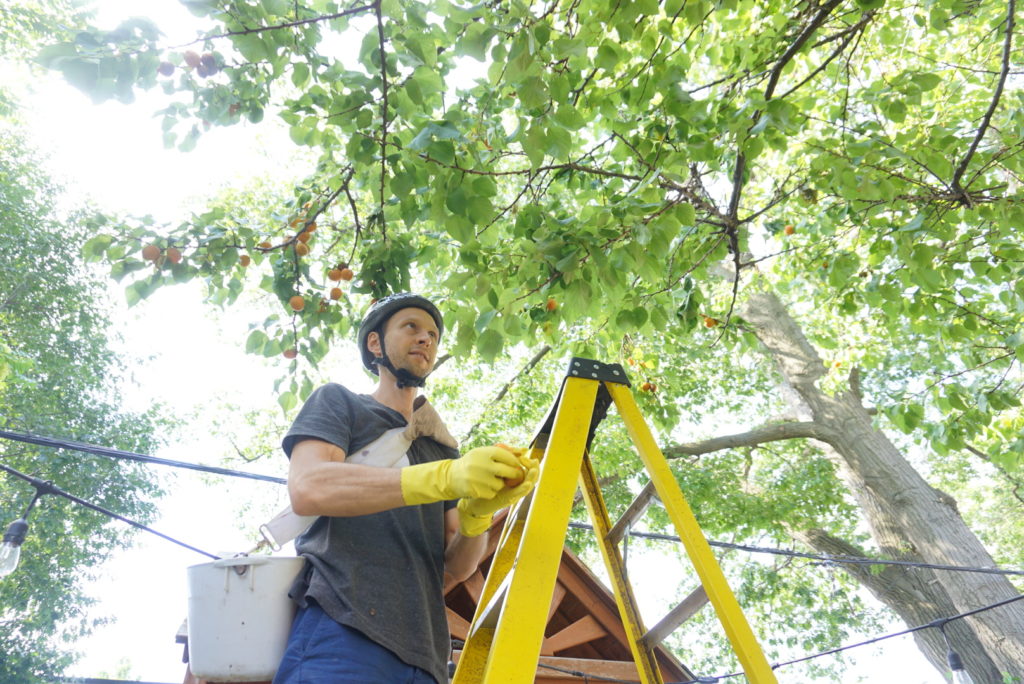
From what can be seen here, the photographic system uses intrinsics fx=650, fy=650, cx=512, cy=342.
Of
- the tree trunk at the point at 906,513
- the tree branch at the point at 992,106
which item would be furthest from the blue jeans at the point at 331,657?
the tree trunk at the point at 906,513

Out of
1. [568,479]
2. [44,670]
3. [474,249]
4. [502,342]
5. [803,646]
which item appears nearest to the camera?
[568,479]

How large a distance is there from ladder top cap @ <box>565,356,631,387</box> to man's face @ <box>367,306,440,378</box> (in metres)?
0.52

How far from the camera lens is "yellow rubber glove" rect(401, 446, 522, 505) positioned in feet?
5.01

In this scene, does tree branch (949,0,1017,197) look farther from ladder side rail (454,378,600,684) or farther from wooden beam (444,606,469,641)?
wooden beam (444,606,469,641)

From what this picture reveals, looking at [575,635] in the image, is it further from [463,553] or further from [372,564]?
[372,564]

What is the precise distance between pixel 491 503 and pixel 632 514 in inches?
31.1

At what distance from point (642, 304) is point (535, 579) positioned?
2247 millimetres

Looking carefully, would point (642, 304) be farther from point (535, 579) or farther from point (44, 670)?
point (44, 670)

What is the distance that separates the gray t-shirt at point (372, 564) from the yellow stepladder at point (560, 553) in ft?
0.47

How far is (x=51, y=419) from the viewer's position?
1350cm

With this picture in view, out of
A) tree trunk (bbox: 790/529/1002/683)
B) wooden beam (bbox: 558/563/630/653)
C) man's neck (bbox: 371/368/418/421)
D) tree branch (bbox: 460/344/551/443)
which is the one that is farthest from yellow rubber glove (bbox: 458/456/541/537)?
tree trunk (bbox: 790/529/1002/683)

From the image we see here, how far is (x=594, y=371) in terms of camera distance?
2166 mm

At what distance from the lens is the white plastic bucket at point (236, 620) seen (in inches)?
64.2

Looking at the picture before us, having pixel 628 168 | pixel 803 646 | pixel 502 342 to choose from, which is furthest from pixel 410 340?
pixel 803 646
